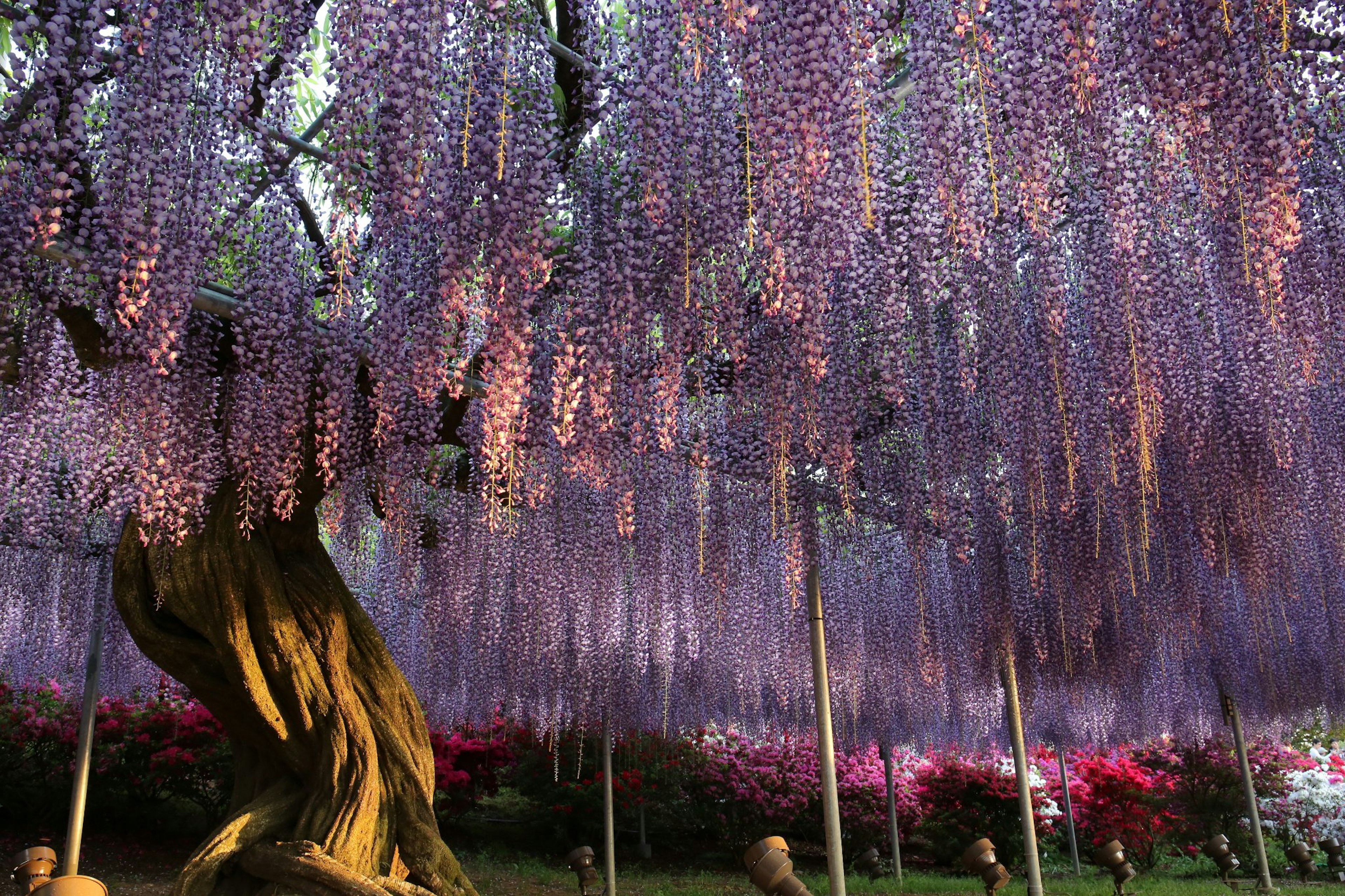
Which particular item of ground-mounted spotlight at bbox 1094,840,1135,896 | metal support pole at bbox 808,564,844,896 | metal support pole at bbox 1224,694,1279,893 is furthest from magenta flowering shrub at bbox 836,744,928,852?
metal support pole at bbox 808,564,844,896

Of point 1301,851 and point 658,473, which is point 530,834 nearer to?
point 658,473

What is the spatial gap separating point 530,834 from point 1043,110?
957 cm

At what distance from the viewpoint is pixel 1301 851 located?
824cm

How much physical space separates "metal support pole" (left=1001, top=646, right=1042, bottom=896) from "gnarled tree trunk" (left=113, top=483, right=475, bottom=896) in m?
3.19

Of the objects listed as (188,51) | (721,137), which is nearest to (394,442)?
(188,51)

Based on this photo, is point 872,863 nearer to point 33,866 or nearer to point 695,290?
point 33,866

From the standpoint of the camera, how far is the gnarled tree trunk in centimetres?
414

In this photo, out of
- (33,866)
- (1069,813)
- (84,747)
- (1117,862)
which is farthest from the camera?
(1069,813)

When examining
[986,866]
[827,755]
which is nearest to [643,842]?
[986,866]

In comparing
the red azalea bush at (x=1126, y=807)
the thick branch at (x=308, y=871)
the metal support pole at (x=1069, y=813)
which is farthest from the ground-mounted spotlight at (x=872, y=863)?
the thick branch at (x=308, y=871)

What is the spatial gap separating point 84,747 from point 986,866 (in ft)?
18.2

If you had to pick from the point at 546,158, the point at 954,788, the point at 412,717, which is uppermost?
the point at 546,158

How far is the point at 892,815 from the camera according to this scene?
9094mm

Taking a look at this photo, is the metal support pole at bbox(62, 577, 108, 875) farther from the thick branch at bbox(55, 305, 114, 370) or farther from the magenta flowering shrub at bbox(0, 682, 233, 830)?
the thick branch at bbox(55, 305, 114, 370)
